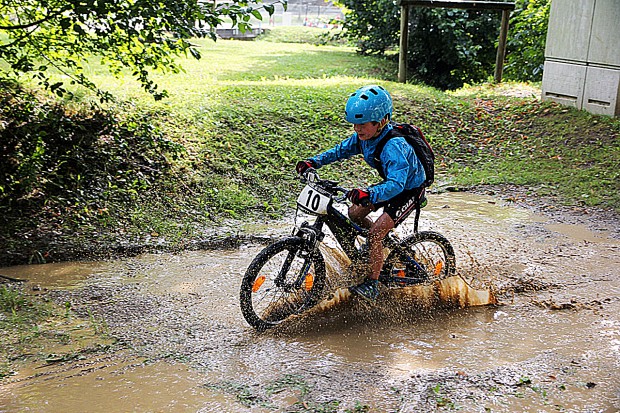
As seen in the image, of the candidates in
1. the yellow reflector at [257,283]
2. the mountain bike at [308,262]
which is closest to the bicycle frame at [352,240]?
the mountain bike at [308,262]

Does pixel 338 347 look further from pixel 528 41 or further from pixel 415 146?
pixel 528 41

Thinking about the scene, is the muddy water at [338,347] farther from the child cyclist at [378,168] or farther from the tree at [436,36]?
the tree at [436,36]

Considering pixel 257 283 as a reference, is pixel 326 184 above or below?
above

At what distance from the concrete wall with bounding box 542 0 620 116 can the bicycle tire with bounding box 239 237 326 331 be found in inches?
327

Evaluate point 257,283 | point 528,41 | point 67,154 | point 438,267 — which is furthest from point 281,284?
point 528,41

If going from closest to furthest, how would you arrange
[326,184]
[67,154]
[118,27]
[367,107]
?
[367,107] → [326,184] → [118,27] → [67,154]

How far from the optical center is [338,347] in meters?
5.22

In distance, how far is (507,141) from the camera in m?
11.8

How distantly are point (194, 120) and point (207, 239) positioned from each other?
113 inches

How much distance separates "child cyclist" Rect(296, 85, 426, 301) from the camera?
17.4 ft

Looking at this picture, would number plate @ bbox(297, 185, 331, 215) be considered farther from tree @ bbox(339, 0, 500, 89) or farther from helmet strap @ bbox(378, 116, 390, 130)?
tree @ bbox(339, 0, 500, 89)

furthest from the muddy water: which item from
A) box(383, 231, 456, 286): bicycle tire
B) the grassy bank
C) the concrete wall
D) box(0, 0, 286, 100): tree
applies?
the concrete wall

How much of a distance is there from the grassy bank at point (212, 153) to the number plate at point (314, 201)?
8.44 ft

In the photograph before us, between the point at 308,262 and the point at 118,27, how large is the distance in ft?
12.1
